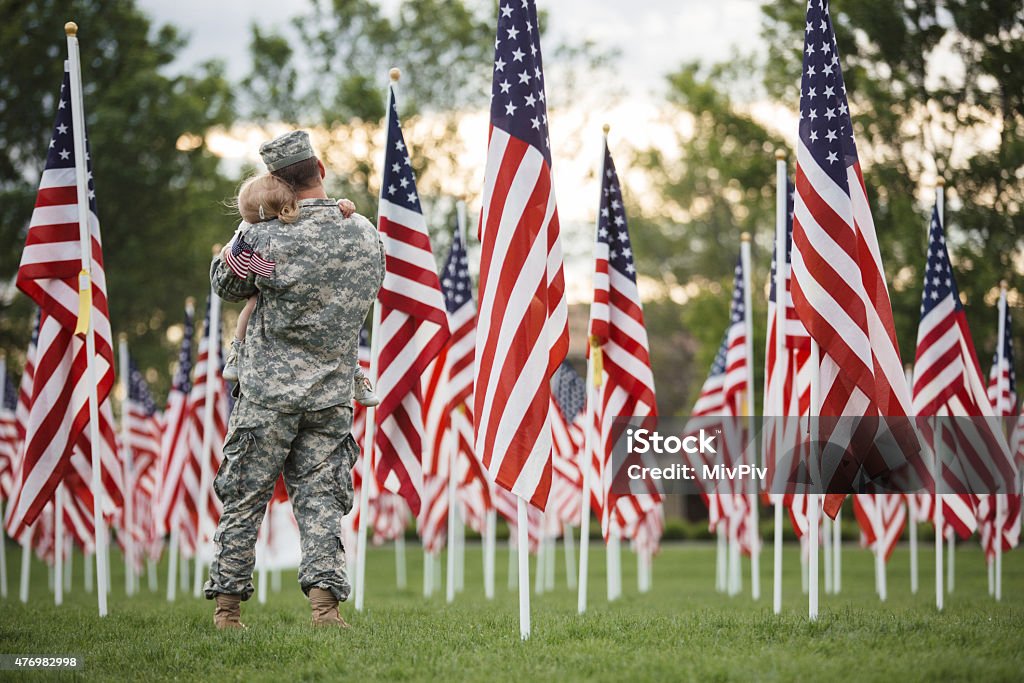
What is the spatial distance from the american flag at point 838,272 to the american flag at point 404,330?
2.91 m

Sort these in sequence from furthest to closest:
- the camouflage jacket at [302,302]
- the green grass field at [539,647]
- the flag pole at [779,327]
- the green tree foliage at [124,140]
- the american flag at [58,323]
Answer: the green tree foliage at [124,140]
the flag pole at [779,327]
the american flag at [58,323]
the camouflage jacket at [302,302]
the green grass field at [539,647]

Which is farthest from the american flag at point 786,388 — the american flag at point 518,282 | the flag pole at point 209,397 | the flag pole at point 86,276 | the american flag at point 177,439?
the american flag at point 177,439

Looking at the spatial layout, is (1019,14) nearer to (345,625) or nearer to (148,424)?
(148,424)

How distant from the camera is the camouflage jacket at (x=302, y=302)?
20.8 feet

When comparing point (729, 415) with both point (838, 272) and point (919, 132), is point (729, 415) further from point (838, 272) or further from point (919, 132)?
point (919, 132)

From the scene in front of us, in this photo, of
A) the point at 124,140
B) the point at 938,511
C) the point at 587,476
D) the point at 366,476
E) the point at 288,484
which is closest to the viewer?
the point at 288,484

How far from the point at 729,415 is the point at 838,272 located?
7795mm

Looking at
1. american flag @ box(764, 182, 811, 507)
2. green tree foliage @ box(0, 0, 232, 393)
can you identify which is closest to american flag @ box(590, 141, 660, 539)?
american flag @ box(764, 182, 811, 507)

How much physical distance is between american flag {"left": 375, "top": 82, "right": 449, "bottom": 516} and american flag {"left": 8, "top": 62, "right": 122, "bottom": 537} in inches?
84.2

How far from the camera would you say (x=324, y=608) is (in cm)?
657

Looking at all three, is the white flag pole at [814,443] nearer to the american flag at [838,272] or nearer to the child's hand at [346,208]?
the american flag at [838,272]

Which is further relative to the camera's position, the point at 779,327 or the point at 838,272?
the point at 779,327

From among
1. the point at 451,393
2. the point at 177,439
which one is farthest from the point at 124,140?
the point at 451,393

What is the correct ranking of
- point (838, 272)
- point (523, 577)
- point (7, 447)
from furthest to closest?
point (7, 447), point (838, 272), point (523, 577)
